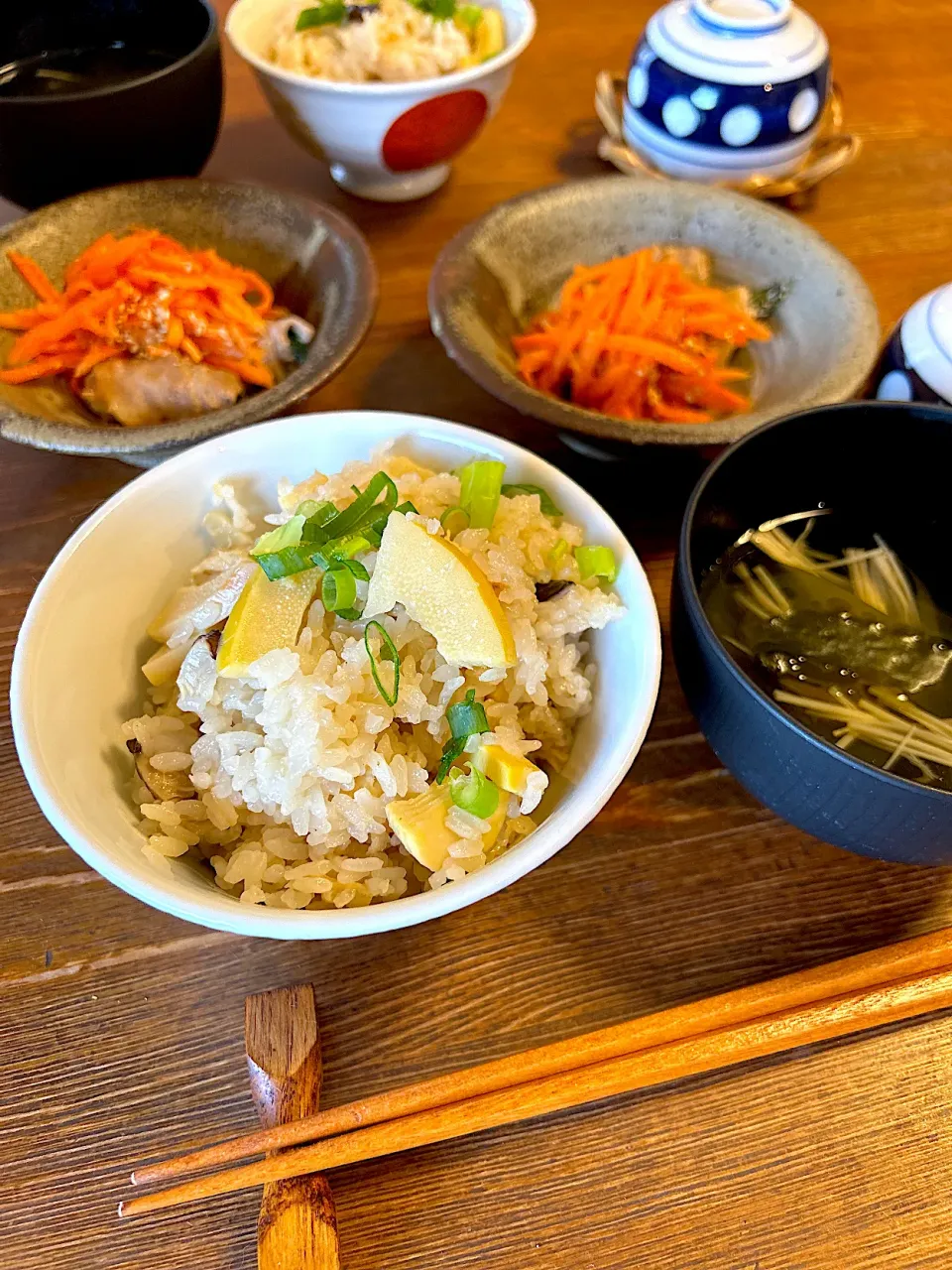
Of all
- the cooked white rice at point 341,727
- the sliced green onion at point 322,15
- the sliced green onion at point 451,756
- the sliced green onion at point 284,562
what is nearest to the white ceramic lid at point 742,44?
the sliced green onion at point 322,15

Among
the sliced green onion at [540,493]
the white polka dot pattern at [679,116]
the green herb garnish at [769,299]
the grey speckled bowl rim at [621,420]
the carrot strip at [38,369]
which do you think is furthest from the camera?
the white polka dot pattern at [679,116]

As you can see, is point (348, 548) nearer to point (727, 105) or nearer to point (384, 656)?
point (384, 656)

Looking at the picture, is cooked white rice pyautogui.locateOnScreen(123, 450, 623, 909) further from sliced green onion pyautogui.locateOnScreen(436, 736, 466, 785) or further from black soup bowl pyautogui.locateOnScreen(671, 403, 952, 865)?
black soup bowl pyautogui.locateOnScreen(671, 403, 952, 865)

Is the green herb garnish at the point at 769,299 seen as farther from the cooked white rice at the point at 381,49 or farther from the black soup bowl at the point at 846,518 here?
the cooked white rice at the point at 381,49

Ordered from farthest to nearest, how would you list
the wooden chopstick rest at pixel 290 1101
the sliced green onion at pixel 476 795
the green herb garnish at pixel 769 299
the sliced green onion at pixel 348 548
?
the green herb garnish at pixel 769 299 < the sliced green onion at pixel 348 548 < the sliced green onion at pixel 476 795 < the wooden chopstick rest at pixel 290 1101

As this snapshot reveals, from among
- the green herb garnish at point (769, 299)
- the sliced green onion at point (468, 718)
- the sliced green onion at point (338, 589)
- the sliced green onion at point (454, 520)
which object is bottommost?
the green herb garnish at point (769, 299)

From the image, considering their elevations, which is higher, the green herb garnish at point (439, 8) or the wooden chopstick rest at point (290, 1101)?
the green herb garnish at point (439, 8)

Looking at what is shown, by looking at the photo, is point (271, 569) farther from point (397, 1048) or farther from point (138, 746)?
point (397, 1048)
